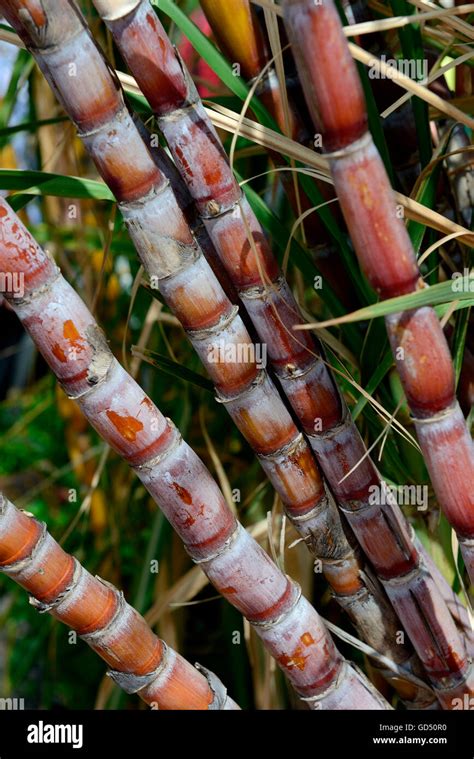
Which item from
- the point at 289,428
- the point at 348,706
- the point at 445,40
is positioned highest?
the point at 445,40

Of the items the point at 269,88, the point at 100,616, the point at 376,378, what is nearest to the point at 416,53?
the point at 269,88

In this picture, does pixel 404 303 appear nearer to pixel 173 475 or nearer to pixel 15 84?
pixel 173 475

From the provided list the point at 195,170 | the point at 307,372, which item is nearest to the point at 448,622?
the point at 307,372

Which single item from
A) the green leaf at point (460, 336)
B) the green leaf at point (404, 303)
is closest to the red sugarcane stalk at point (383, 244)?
the green leaf at point (404, 303)

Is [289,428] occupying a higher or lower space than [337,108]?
lower

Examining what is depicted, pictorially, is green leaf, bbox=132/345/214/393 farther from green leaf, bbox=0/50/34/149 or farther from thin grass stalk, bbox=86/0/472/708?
green leaf, bbox=0/50/34/149

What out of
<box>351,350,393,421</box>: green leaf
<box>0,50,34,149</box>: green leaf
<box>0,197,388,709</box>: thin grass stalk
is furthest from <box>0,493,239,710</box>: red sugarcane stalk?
<box>0,50,34,149</box>: green leaf

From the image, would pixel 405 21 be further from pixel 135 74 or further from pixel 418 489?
pixel 418 489

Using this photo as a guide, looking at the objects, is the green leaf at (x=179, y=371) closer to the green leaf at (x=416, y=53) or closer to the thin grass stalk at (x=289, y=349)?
the thin grass stalk at (x=289, y=349)
